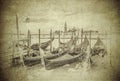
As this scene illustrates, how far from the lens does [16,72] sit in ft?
8.85

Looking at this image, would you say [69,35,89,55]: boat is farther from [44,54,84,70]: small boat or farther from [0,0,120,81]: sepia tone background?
[0,0,120,81]: sepia tone background

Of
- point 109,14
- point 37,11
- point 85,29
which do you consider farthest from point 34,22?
point 109,14

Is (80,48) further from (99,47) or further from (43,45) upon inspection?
(43,45)

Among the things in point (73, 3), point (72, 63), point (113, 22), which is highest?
point (73, 3)

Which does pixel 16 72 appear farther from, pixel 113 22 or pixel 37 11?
pixel 113 22

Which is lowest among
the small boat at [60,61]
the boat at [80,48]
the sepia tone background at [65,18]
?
the small boat at [60,61]

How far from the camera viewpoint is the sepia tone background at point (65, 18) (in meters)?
2.70

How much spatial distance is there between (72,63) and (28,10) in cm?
86

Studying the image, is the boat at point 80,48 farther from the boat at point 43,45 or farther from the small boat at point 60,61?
the boat at point 43,45

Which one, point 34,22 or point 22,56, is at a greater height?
point 34,22

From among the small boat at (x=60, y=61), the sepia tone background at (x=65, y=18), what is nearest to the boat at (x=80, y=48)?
the small boat at (x=60, y=61)

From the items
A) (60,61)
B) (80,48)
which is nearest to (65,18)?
(80,48)

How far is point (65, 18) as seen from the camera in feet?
8.92

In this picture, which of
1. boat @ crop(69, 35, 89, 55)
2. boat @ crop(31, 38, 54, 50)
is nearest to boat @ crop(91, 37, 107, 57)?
boat @ crop(69, 35, 89, 55)
